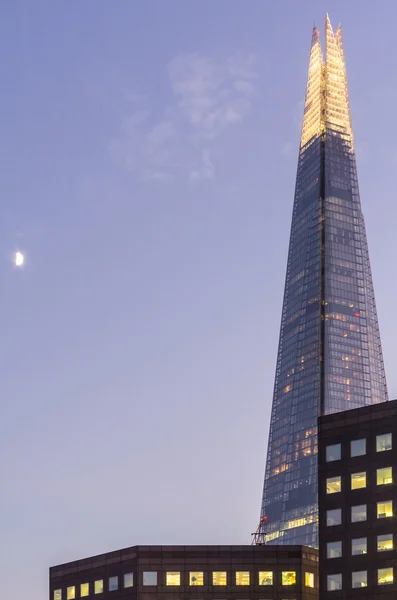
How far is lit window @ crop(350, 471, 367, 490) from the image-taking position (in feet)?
549

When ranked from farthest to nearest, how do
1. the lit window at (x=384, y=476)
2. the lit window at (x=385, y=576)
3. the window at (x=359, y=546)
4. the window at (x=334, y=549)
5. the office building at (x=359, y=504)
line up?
the window at (x=334, y=549) → the window at (x=359, y=546) → the lit window at (x=384, y=476) → the office building at (x=359, y=504) → the lit window at (x=385, y=576)

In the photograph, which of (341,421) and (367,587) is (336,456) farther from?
(367,587)

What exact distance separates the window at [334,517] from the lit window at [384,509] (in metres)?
6.74

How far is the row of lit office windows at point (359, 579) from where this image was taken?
161750 millimetres

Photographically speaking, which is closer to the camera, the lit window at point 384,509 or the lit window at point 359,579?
the lit window at point 384,509

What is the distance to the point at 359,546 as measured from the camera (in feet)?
544

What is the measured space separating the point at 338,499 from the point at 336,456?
6.20 m

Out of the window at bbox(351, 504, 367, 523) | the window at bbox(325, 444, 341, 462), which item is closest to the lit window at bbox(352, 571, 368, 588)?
the window at bbox(351, 504, 367, 523)

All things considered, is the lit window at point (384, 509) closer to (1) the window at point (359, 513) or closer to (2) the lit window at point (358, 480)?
(1) the window at point (359, 513)

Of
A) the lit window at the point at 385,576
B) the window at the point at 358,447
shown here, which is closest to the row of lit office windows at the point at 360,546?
the lit window at the point at 385,576

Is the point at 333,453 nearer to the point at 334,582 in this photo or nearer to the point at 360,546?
the point at 360,546

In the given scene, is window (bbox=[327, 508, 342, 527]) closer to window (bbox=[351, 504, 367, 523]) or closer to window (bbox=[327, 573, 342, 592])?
window (bbox=[351, 504, 367, 523])

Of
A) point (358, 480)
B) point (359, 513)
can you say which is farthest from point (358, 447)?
point (359, 513)

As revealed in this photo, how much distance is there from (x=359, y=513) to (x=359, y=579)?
8.94 m
